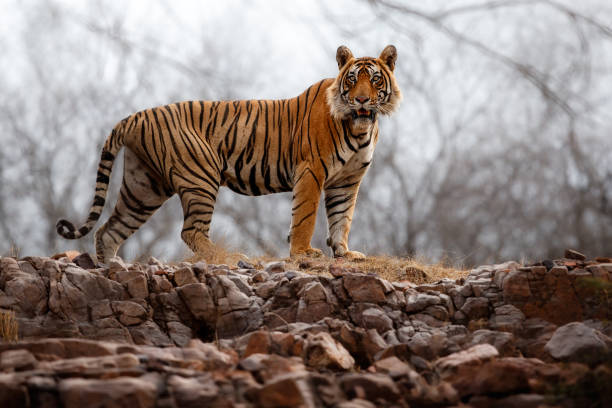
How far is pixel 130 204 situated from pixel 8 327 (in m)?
3.32

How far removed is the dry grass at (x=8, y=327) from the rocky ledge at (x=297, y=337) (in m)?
0.01

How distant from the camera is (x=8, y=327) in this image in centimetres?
518

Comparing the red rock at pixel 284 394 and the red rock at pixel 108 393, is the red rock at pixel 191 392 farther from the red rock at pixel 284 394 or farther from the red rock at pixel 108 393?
the red rock at pixel 284 394

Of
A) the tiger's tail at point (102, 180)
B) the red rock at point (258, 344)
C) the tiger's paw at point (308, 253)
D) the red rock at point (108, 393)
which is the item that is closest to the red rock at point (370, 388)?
the red rock at point (258, 344)

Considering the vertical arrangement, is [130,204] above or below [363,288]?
above

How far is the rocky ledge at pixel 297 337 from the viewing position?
3.43 metres

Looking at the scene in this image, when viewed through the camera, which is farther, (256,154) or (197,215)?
(256,154)

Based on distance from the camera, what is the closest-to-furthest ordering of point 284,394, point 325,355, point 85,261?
point 284,394, point 325,355, point 85,261

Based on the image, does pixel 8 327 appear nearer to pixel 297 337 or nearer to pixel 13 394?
pixel 13 394

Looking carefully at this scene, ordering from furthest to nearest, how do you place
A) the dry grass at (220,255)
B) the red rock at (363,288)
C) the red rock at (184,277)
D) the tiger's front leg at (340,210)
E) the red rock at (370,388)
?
the tiger's front leg at (340,210), the dry grass at (220,255), the red rock at (184,277), the red rock at (363,288), the red rock at (370,388)

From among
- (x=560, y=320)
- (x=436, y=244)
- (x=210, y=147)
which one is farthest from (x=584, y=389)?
(x=436, y=244)

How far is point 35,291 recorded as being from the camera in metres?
5.58

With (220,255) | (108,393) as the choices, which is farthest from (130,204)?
(108,393)

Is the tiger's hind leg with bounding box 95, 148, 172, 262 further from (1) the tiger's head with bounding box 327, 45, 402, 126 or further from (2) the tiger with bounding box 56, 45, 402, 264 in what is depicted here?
(1) the tiger's head with bounding box 327, 45, 402, 126
